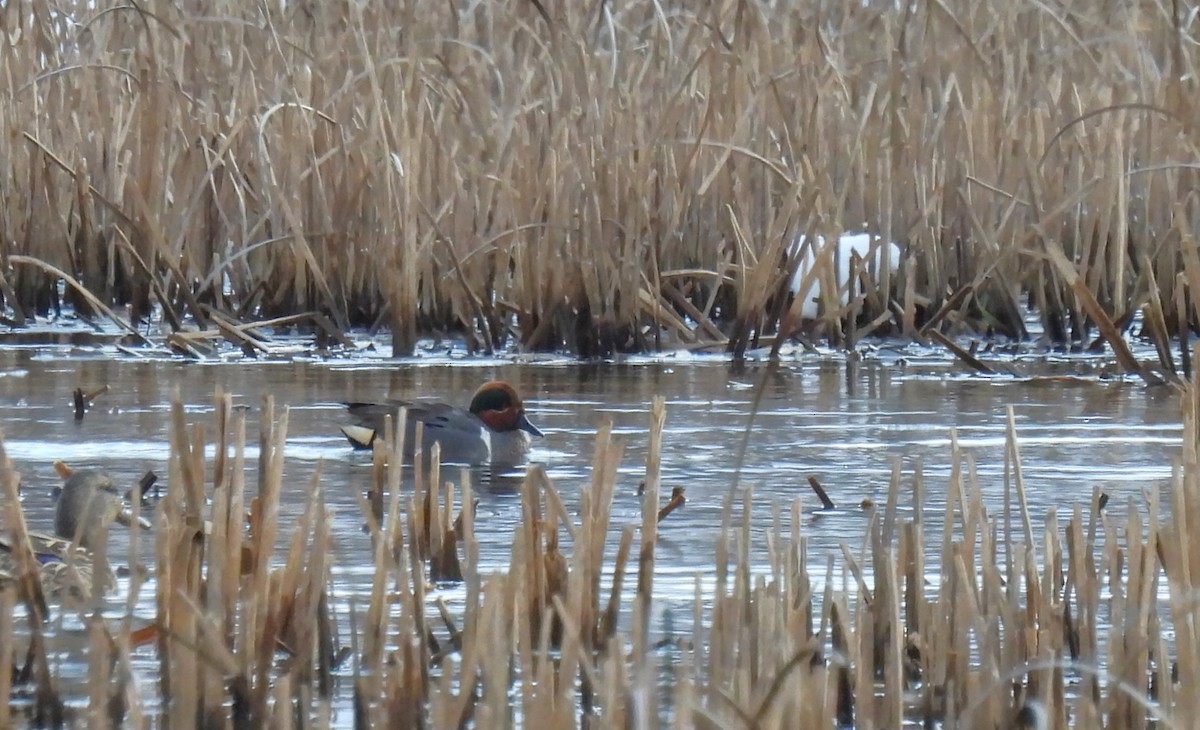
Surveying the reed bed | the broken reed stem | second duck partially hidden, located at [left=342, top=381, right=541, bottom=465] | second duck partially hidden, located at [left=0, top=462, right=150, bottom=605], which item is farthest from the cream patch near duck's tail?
the broken reed stem

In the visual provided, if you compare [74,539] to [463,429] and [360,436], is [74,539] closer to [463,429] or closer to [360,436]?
[360,436]

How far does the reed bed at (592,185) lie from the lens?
718cm

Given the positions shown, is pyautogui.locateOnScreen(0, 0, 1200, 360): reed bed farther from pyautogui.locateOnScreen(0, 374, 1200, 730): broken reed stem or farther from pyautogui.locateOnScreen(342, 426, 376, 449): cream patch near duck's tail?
pyautogui.locateOnScreen(0, 374, 1200, 730): broken reed stem

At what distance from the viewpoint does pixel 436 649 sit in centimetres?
295

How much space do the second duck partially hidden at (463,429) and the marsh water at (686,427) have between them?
67 millimetres

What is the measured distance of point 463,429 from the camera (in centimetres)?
550

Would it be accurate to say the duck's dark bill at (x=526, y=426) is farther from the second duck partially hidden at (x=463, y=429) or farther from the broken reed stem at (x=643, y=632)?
the broken reed stem at (x=643, y=632)

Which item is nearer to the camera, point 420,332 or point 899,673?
point 899,673

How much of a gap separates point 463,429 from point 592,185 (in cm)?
182

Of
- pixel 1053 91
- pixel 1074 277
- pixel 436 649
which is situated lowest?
pixel 436 649

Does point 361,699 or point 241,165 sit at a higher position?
point 241,165

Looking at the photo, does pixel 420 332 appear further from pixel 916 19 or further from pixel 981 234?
pixel 916 19

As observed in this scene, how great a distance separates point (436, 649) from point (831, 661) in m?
0.73

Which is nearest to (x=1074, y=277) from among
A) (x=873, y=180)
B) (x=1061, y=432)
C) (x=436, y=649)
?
(x=1061, y=432)
